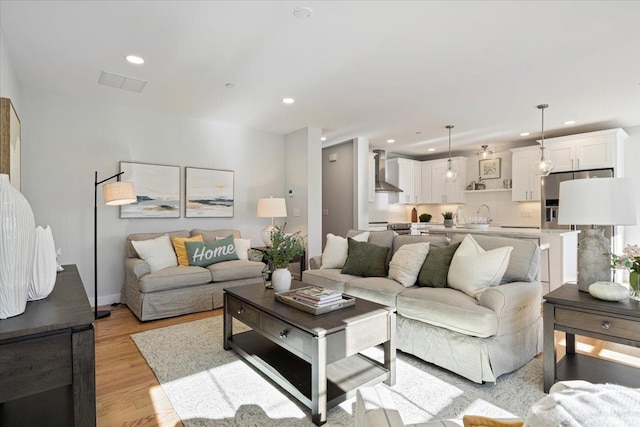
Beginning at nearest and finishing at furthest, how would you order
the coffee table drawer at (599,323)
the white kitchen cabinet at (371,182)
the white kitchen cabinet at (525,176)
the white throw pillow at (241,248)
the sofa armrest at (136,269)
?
the coffee table drawer at (599,323), the sofa armrest at (136,269), the white throw pillow at (241,248), the white kitchen cabinet at (525,176), the white kitchen cabinet at (371,182)

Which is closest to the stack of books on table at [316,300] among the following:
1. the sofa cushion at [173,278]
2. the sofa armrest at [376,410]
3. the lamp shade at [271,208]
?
the sofa armrest at [376,410]

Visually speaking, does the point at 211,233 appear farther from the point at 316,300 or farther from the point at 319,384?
the point at 319,384

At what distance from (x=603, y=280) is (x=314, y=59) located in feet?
9.01

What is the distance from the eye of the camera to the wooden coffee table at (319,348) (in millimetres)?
1807

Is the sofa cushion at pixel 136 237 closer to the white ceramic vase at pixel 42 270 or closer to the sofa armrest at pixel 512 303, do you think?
the white ceramic vase at pixel 42 270

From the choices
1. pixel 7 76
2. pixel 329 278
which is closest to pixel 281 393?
pixel 329 278

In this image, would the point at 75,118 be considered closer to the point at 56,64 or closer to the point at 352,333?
the point at 56,64

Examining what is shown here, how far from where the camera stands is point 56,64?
3.10 metres

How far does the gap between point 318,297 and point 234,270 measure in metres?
2.17

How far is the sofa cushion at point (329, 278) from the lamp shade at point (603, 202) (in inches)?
74.6

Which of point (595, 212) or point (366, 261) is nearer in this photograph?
point (595, 212)

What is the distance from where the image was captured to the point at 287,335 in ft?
6.64

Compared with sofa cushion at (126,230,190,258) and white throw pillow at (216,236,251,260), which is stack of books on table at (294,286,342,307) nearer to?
white throw pillow at (216,236,251,260)

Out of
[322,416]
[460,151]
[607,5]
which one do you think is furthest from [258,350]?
[460,151]
